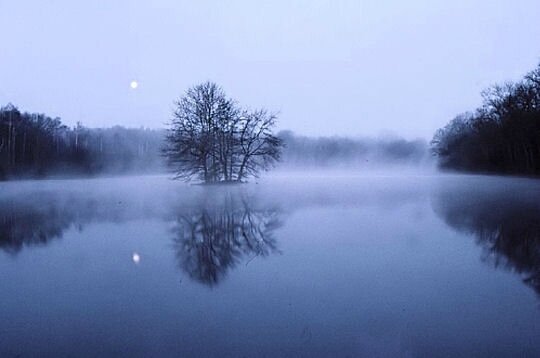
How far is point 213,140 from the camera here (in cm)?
4141

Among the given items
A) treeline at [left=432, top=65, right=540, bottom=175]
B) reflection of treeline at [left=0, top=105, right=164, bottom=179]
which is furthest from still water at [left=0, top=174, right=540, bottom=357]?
reflection of treeline at [left=0, top=105, right=164, bottom=179]

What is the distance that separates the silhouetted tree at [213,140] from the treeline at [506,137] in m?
30.9

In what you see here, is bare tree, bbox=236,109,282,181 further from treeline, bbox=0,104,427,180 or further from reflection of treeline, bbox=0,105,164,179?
reflection of treeline, bbox=0,105,164,179

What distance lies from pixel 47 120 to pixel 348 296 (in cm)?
10994

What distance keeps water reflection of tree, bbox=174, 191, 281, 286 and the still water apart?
6 cm

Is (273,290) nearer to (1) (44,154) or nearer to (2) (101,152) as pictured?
(1) (44,154)

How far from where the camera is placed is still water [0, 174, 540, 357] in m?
5.57

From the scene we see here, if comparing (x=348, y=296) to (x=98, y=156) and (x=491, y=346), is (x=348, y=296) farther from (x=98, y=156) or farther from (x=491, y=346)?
(x=98, y=156)

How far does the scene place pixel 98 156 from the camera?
3755 inches

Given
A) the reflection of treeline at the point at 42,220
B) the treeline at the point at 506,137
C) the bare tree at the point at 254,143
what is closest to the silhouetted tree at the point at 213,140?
the bare tree at the point at 254,143

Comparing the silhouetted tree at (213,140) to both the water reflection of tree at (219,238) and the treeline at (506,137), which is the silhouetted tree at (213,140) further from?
the treeline at (506,137)

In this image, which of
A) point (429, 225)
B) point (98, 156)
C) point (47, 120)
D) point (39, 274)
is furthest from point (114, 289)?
point (47, 120)

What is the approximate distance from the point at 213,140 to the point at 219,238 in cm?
2926

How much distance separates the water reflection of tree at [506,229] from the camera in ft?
31.0
